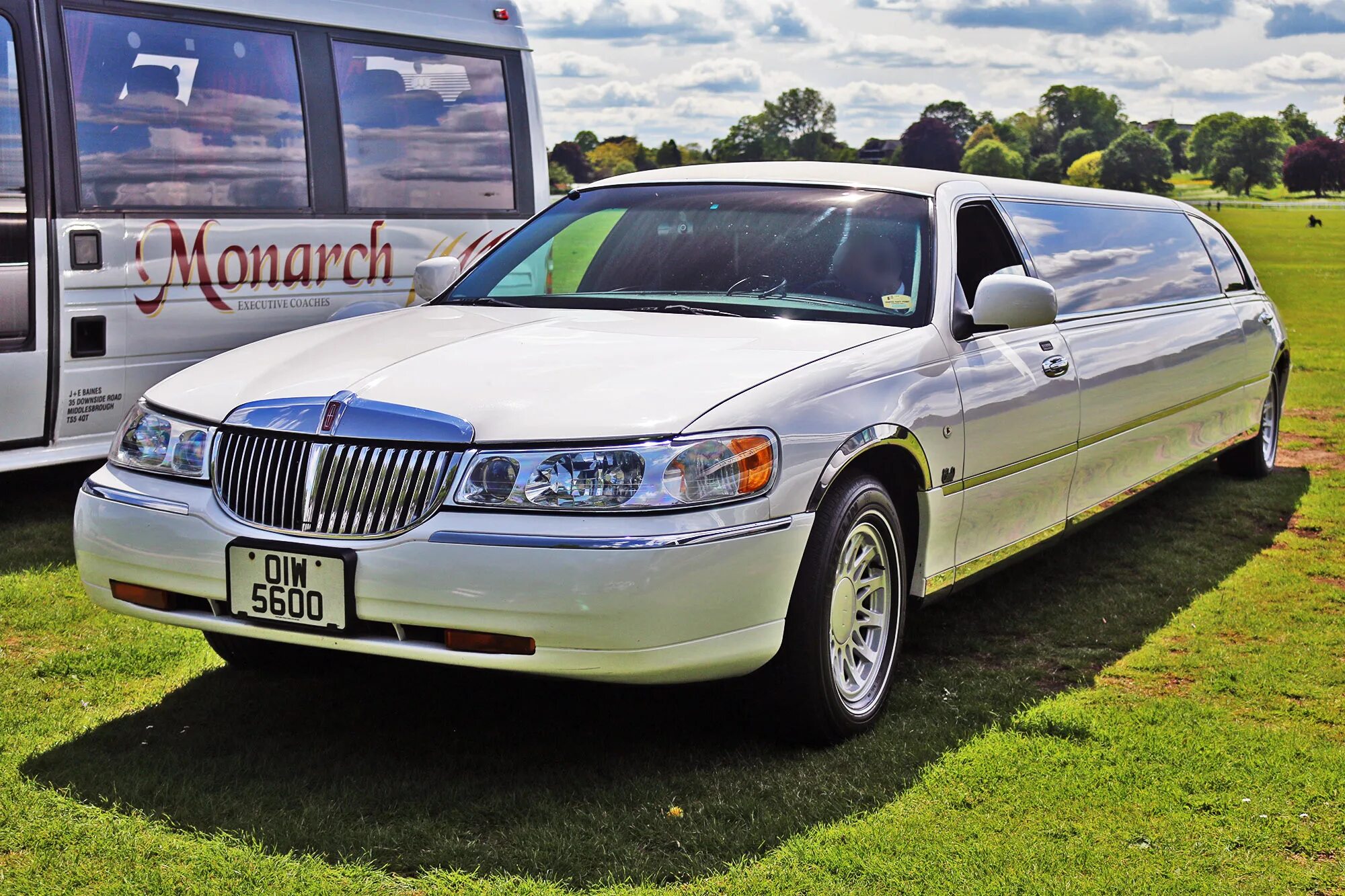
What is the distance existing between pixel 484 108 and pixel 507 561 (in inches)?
247

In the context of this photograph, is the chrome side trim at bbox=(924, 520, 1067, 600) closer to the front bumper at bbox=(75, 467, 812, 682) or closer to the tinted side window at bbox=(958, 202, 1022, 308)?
the tinted side window at bbox=(958, 202, 1022, 308)

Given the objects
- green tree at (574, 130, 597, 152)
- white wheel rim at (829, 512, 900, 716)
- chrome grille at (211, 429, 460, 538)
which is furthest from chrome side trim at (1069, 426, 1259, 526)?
green tree at (574, 130, 597, 152)

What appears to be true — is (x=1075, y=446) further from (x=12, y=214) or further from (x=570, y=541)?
(x=12, y=214)

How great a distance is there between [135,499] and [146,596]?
0.87ft

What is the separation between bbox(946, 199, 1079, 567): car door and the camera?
191 inches

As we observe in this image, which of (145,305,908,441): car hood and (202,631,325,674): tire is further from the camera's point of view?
(202,631,325,674): tire

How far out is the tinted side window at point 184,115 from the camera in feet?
23.5

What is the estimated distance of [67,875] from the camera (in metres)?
3.31

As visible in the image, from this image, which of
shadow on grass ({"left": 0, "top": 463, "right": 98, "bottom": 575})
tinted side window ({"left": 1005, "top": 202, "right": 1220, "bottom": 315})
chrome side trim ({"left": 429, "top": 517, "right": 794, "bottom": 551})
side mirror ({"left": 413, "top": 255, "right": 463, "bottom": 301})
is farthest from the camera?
shadow on grass ({"left": 0, "top": 463, "right": 98, "bottom": 575})

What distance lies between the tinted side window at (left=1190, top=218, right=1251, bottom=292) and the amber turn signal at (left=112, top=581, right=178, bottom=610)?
581 centimetres

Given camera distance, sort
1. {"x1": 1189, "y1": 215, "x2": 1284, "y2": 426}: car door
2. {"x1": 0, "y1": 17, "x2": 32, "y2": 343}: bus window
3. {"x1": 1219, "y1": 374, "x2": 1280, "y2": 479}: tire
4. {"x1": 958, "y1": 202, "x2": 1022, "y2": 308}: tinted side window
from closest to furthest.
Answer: {"x1": 958, "y1": 202, "x2": 1022, "y2": 308}: tinted side window < {"x1": 0, "y1": 17, "x2": 32, "y2": 343}: bus window < {"x1": 1189, "y1": 215, "x2": 1284, "y2": 426}: car door < {"x1": 1219, "y1": 374, "x2": 1280, "y2": 479}: tire

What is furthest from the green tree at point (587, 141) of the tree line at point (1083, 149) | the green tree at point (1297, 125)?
the green tree at point (1297, 125)

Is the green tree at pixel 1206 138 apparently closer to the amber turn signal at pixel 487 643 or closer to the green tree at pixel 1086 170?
the green tree at pixel 1086 170

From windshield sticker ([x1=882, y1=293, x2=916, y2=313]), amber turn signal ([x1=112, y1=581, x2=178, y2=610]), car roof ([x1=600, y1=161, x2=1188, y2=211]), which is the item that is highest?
car roof ([x1=600, y1=161, x2=1188, y2=211])
